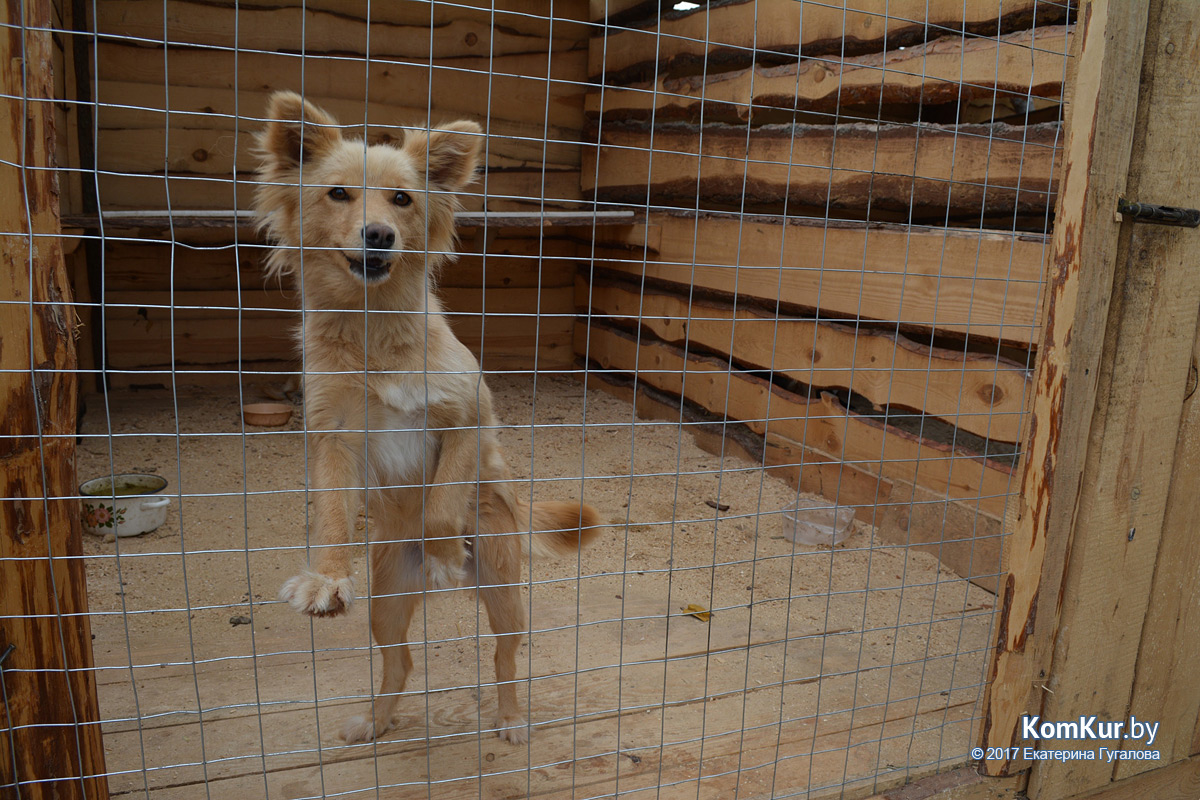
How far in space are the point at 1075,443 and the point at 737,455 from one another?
9.16 feet

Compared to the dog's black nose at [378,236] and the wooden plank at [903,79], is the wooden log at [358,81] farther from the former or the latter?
the dog's black nose at [378,236]

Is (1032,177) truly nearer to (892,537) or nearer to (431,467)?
(892,537)

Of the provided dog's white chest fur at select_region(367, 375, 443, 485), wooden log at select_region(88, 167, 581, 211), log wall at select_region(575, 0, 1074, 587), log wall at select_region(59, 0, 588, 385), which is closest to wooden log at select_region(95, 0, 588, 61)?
log wall at select_region(59, 0, 588, 385)

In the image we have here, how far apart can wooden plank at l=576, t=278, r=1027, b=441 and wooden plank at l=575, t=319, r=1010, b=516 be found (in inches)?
4.7

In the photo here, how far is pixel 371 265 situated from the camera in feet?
6.96

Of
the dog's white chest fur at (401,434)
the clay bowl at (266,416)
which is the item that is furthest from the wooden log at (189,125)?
the dog's white chest fur at (401,434)

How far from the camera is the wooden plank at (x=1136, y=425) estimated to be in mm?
1984

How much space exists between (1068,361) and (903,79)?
203 cm

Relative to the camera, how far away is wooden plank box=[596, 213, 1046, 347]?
2961mm

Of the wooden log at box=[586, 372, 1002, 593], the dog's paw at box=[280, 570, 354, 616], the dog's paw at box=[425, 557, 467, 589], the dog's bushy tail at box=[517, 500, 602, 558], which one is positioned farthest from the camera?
the wooden log at box=[586, 372, 1002, 593]

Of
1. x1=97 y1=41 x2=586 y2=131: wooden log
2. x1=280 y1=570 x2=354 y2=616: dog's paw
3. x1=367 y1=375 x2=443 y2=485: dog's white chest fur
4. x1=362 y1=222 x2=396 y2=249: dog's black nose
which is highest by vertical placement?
x1=97 y1=41 x2=586 y2=131: wooden log

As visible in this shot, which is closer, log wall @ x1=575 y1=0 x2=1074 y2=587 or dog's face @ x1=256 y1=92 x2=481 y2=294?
dog's face @ x1=256 y1=92 x2=481 y2=294

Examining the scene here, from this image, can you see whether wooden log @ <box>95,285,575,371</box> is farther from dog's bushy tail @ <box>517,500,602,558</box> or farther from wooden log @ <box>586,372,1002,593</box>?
dog's bushy tail @ <box>517,500,602,558</box>

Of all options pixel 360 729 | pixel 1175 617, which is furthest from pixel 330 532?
pixel 1175 617
